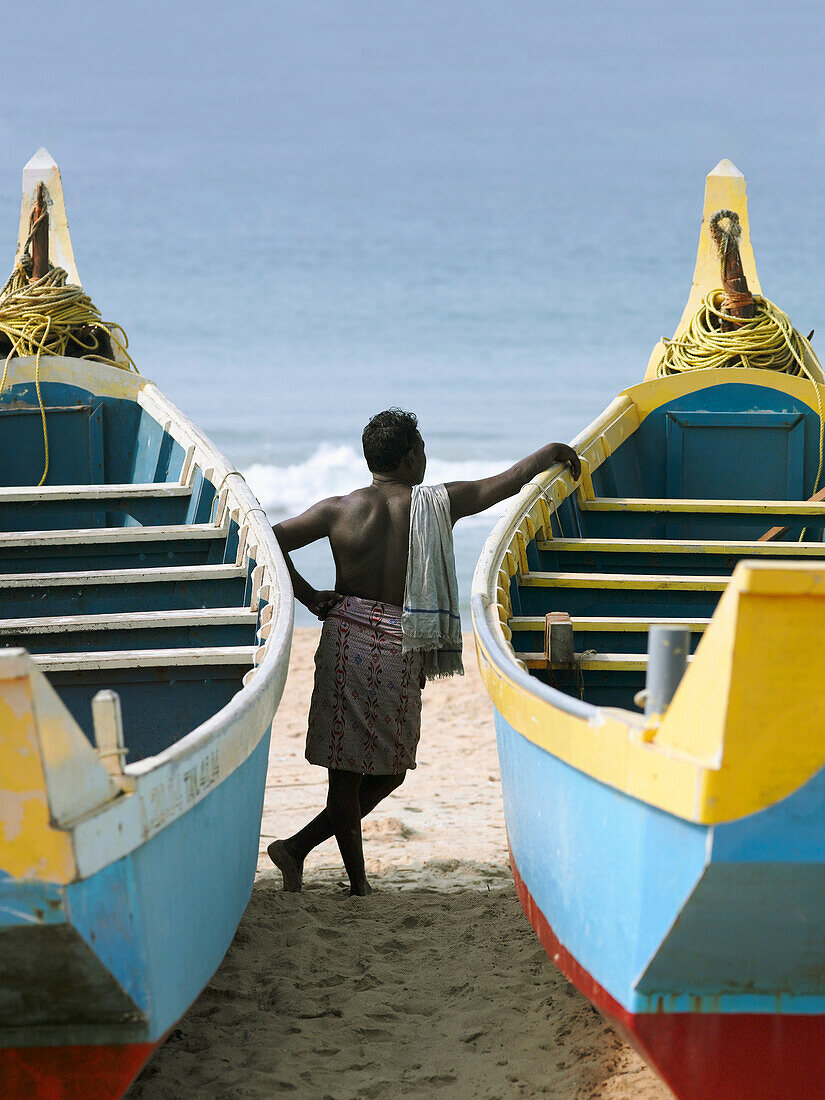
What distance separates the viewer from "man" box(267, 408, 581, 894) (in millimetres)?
3975

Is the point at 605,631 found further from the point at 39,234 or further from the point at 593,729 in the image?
the point at 39,234

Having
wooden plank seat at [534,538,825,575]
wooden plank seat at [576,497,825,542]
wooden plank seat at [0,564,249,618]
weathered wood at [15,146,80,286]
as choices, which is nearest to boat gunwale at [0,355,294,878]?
wooden plank seat at [0,564,249,618]

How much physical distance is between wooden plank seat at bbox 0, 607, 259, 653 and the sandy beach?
1043 millimetres

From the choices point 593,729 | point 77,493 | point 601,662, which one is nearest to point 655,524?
point 601,662

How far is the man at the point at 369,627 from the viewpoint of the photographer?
397cm

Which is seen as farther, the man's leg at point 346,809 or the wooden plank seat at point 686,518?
the wooden plank seat at point 686,518

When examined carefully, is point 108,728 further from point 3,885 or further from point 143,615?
point 143,615

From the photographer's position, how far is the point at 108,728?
82.4 inches

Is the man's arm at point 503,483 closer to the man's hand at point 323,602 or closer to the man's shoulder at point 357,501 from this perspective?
the man's shoulder at point 357,501

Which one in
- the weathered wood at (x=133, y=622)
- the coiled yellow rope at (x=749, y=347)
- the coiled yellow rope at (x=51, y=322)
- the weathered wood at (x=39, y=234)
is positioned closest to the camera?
the weathered wood at (x=133, y=622)

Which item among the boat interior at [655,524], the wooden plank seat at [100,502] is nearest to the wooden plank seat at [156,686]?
the boat interior at [655,524]

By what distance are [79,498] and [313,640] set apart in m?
7.92

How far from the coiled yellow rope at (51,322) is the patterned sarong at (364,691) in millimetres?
2901

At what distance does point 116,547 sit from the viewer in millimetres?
4684
